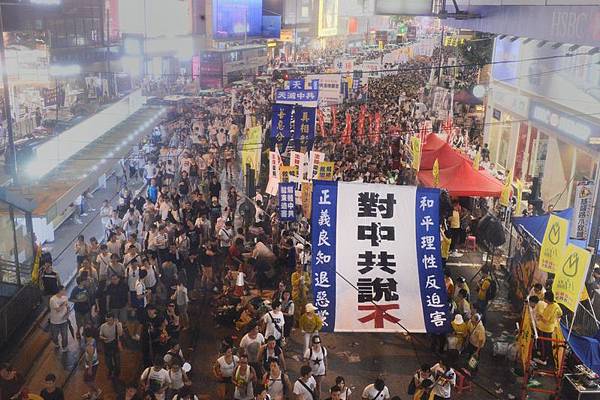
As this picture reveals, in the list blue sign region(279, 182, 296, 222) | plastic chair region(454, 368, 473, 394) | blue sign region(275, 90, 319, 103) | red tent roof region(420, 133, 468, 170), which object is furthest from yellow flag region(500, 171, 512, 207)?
blue sign region(275, 90, 319, 103)

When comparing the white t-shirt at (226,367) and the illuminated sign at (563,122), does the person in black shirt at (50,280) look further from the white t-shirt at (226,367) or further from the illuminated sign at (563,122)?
the illuminated sign at (563,122)

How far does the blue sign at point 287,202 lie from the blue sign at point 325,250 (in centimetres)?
581

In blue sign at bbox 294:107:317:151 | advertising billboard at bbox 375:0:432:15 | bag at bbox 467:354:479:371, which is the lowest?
bag at bbox 467:354:479:371

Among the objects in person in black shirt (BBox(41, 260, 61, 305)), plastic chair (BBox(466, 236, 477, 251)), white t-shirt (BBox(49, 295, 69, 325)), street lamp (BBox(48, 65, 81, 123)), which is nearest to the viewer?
white t-shirt (BBox(49, 295, 69, 325))

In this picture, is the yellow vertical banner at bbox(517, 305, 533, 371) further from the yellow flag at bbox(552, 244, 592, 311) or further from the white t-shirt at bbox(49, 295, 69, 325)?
the white t-shirt at bbox(49, 295, 69, 325)

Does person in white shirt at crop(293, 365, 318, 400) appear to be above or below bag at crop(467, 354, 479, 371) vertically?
above

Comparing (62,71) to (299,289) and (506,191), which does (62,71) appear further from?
(299,289)

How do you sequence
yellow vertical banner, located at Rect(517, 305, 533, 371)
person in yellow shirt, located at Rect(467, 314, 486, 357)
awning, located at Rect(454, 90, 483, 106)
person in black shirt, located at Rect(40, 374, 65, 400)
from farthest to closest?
1. awning, located at Rect(454, 90, 483, 106)
2. person in yellow shirt, located at Rect(467, 314, 486, 357)
3. yellow vertical banner, located at Rect(517, 305, 533, 371)
4. person in black shirt, located at Rect(40, 374, 65, 400)

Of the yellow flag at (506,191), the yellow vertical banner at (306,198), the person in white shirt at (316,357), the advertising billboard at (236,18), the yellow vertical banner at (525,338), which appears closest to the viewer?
the person in white shirt at (316,357)

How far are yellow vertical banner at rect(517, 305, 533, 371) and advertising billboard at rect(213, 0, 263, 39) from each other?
150ft

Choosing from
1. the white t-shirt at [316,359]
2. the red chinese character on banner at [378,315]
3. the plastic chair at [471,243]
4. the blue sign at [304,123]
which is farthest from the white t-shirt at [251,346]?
the blue sign at [304,123]

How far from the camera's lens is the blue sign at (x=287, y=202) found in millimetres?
14219

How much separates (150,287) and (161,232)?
190 centimetres

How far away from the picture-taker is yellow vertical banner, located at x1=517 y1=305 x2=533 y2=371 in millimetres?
9459
